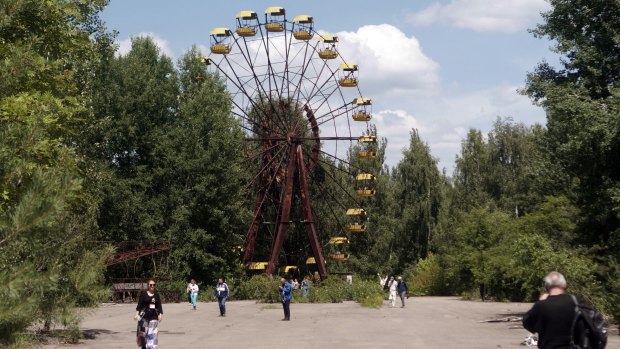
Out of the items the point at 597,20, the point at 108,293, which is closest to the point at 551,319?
the point at 108,293

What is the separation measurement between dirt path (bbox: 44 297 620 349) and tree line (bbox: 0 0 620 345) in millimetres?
2656

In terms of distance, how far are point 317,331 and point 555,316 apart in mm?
17867

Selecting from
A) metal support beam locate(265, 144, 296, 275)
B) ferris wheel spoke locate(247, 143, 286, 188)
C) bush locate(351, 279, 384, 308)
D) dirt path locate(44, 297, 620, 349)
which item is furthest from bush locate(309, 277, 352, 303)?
dirt path locate(44, 297, 620, 349)

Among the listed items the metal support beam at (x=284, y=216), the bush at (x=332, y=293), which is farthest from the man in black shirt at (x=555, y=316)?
the metal support beam at (x=284, y=216)

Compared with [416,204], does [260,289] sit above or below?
below

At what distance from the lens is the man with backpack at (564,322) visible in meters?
7.83

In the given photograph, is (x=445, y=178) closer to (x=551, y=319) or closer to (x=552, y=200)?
(x=552, y=200)

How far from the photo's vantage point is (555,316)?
7871 mm

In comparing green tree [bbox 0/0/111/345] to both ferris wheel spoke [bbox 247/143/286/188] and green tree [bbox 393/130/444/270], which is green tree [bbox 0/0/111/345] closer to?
ferris wheel spoke [bbox 247/143/286/188]

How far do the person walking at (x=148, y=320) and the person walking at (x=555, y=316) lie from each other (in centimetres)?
1060

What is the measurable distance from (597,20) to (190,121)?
1335 inches

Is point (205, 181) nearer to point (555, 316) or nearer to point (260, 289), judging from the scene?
point (260, 289)

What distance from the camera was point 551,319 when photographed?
789 centimetres

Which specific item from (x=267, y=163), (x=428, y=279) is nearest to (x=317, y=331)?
(x=267, y=163)
